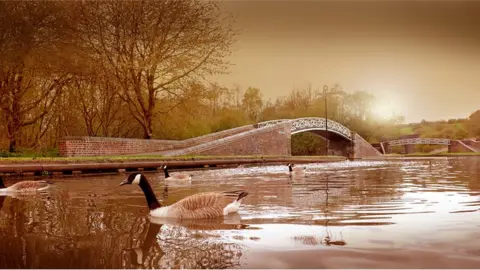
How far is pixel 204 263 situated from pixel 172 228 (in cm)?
172

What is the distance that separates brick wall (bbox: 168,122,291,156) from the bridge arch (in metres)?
1.63

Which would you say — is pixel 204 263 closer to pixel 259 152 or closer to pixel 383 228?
pixel 383 228

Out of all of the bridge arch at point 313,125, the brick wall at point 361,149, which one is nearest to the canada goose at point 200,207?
the bridge arch at point 313,125

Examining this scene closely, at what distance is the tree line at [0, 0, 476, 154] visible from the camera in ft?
65.9

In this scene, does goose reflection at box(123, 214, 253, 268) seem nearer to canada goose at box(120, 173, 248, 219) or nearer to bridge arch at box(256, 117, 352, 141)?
canada goose at box(120, 173, 248, 219)

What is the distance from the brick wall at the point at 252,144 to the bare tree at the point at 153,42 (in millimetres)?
4019

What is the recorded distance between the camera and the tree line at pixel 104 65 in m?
20.1

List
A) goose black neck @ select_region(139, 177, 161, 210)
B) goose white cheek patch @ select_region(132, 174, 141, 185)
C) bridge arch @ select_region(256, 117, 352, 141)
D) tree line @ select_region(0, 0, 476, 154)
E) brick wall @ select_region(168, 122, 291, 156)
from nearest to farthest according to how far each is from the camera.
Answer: goose black neck @ select_region(139, 177, 161, 210)
goose white cheek patch @ select_region(132, 174, 141, 185)
tree line @ select_region(0, 0, 476, 154)
brick wall @ select_region(168, 122, 291, 156)
bridge arch @ select_region(256, 117, 352, 141)

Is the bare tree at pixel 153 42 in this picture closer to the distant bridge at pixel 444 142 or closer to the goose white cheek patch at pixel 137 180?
the goose white cheek patch at pixel 137 180

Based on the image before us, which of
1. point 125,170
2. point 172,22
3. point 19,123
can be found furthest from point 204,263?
point 172,22

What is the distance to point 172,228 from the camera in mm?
5121

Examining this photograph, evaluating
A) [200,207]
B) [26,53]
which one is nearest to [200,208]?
[200,207]

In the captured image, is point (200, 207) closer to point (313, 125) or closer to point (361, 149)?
point (313, 125)

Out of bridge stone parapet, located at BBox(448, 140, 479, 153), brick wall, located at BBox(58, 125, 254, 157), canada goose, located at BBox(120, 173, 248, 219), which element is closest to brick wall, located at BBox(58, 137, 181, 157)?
brick wall, located at BBox(58, 125, 254, 157)
